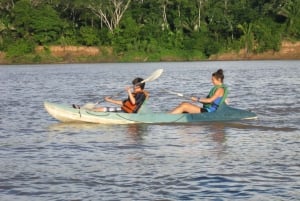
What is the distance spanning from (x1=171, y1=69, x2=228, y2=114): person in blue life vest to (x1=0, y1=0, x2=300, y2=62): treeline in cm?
5231

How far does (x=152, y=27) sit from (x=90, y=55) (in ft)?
22.0

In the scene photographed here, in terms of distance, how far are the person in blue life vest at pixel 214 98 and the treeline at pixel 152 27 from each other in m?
52.3

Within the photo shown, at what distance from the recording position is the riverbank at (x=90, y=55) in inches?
2798

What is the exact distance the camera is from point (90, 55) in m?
71.8

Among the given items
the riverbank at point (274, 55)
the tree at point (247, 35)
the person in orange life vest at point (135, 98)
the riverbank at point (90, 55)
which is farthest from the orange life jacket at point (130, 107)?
the riverbank at point (274, 55)

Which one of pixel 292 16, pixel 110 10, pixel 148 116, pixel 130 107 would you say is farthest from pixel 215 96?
pixel 292 16

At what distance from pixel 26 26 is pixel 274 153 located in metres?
61.9

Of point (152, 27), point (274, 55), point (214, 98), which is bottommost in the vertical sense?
point (274, 55)

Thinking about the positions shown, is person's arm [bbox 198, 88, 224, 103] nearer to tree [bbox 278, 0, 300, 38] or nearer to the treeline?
the treeline

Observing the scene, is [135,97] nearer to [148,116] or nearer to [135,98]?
[135,98]

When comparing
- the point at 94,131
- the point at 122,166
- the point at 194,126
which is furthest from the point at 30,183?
the point at 194,126

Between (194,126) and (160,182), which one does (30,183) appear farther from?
(194,126)

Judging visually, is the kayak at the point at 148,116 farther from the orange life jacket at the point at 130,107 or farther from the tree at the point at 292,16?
the tree at the point at 292,16

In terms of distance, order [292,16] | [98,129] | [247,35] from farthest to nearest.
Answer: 1. [292,16]
2. [247,35]
3. [98,129]
